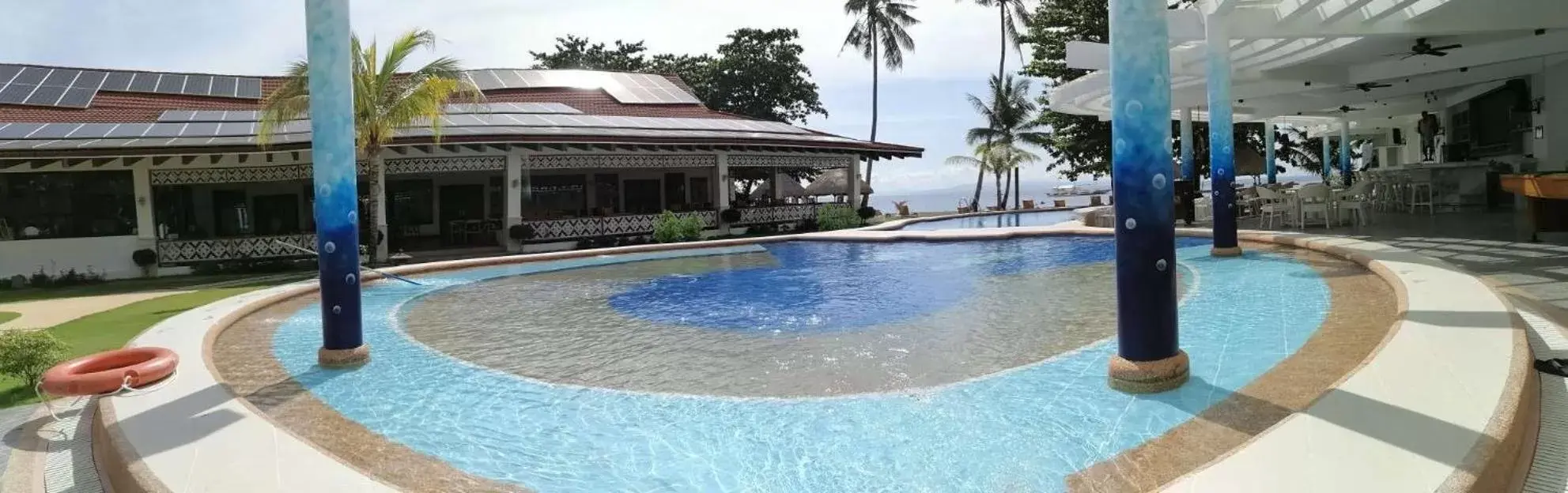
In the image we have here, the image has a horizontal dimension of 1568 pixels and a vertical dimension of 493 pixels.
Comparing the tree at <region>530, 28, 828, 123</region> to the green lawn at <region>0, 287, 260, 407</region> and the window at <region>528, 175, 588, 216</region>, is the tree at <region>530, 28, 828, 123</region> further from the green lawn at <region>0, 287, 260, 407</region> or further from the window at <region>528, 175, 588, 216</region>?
the green lawn at <region>0, 287, 260, 407</region>

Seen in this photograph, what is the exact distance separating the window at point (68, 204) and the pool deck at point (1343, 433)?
48.0ft

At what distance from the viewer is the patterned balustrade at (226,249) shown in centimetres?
1827

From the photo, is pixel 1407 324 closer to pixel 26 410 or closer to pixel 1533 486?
pixel 1533 486

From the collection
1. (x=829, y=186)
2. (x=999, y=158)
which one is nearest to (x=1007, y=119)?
(x=999, y=158)

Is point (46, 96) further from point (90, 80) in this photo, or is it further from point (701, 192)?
point (701, 192)

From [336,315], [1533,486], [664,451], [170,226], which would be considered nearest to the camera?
[1533,486]

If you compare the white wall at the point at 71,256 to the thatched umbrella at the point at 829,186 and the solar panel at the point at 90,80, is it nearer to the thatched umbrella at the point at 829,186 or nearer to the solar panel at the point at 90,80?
the solar panel at the point at 90,80

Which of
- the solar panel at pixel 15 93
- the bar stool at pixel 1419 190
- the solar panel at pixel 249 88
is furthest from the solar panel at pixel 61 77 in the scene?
the bar stool at pixel 1419 190

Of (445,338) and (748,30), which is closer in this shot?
(445,338)

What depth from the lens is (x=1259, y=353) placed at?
6.17m

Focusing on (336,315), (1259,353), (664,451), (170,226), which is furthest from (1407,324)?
(170,226)

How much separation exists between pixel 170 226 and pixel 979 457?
2137cm

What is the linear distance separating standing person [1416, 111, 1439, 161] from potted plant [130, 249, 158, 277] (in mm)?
33406

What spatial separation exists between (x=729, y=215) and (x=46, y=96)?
17.3m
